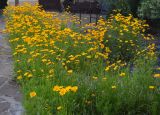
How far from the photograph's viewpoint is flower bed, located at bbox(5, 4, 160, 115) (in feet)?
15.6

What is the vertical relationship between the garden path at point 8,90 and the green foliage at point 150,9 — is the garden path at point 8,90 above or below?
below

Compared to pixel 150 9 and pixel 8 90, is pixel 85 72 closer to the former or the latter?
pixel 8 90

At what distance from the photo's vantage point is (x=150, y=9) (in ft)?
31.4

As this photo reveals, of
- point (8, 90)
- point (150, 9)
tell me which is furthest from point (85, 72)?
point (150, 9)

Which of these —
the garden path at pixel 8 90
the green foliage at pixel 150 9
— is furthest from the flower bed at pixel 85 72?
the green foliage at pixel 150 9

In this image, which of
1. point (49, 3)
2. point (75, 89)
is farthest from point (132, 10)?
point (75, 89)

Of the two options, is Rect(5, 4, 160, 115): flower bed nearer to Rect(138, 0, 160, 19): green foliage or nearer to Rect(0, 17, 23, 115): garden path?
Rect(0, 17, 23, 115): garden path

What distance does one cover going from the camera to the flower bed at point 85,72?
475 centimetres

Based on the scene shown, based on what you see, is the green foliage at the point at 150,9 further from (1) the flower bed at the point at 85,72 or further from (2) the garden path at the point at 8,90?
(2) the garden path at the point at 8,90

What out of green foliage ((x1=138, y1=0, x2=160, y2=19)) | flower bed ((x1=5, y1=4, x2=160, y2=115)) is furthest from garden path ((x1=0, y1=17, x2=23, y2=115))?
green foliage ((x1=138, y1=0, x2=160, y2=19))

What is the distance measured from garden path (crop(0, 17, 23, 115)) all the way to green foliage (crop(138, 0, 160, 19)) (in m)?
3.27

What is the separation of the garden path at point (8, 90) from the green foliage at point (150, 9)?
3.27 m

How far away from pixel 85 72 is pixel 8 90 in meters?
1.25

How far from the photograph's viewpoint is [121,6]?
11008 mm
